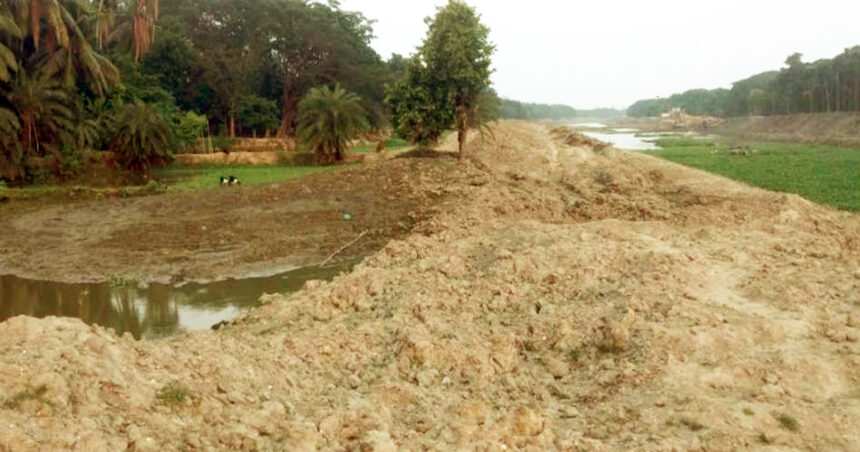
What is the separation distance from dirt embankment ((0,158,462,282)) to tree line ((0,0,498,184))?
4.31 meters

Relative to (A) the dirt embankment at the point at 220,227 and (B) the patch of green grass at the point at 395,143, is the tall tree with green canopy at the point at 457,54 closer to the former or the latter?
(A) the dirt embankment at the point at 220,227

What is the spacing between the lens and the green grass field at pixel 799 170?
18281 mm

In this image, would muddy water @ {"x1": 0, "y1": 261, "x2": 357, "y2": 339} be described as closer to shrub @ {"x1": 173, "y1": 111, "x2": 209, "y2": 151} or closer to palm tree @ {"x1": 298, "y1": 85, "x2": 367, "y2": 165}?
palm tree @ {"x1": 298, "y1": 85, "x2": 367, "y2": 165}

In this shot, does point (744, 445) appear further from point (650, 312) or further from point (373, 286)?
point (373, 286)

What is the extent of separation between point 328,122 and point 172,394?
23989 mm

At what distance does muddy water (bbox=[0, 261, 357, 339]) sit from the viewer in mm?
9633

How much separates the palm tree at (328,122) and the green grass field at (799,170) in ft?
49.0

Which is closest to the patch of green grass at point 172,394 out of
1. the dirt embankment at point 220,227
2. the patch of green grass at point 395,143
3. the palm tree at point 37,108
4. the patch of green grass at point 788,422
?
the patch of green grass at point 788,422

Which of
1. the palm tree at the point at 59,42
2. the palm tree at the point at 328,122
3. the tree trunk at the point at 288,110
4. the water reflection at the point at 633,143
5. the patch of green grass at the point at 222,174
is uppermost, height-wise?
the palm tree at the point at 59,42

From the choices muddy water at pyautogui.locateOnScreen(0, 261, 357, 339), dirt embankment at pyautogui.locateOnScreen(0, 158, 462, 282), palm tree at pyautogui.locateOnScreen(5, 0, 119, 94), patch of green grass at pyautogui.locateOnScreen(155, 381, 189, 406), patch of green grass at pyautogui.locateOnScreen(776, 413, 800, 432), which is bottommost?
patch of green grass at pyautogui.locateOnScreen(776, 413, 800, 432)

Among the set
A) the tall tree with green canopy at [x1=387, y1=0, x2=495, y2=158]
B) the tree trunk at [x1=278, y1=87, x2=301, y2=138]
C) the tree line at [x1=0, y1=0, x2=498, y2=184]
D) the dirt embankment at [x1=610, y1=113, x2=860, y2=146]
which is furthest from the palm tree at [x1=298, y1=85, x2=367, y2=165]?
the dirt embankment at [x1=610, y1=113, x2=860, y2=146]

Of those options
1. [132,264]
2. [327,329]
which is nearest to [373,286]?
[327,329]

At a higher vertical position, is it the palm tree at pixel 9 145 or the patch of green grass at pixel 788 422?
the palm tree at pixel 9 145

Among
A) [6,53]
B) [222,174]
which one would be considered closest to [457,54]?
[222,174]
